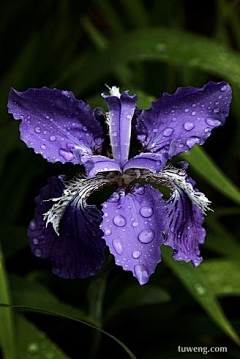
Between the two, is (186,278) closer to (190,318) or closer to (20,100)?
(190,318)

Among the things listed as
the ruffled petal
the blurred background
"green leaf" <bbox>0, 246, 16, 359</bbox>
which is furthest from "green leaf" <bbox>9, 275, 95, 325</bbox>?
the ruffled petal

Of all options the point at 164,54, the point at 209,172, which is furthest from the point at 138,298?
the point at 164,54

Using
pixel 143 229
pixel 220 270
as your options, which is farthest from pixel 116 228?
pixel 220 270

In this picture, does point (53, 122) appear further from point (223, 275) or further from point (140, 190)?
point (223, 275)

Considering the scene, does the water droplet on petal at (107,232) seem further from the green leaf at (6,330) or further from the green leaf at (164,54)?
the green leaf at (164,54)

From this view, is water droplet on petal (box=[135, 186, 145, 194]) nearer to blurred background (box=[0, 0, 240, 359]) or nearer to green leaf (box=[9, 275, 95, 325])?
blurred background (box=[0, 0, 240, 359])

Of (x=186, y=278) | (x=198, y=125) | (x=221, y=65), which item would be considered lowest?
(x=186, y=278)

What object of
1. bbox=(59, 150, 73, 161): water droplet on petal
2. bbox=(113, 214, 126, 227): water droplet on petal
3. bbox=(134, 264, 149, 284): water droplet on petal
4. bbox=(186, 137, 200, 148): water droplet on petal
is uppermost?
bbox=(59, 150, 73, 161): water droplet on petal
